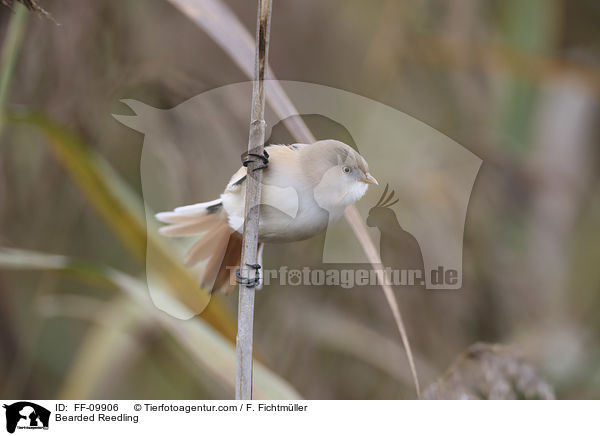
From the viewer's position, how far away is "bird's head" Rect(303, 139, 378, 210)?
0.96m

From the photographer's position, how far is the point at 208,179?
1427 millimetres

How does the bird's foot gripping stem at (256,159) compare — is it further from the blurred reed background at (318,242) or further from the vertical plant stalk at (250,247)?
the blurred reed background at (318,242)

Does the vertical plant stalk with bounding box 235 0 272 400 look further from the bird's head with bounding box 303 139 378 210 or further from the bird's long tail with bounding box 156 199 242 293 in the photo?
the bird's long tail with bounding box 156 199 242 293

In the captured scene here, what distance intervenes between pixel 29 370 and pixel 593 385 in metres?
1.48

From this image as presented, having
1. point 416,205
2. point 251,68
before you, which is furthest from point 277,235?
point 416,205
